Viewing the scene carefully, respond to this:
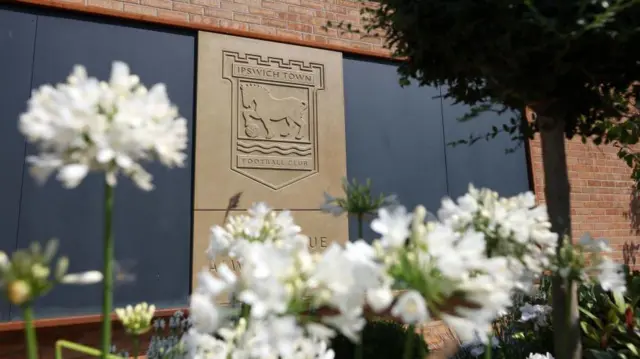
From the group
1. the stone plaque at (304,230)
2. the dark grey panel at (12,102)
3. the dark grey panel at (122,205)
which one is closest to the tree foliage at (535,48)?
the stone plaque at (304,230)

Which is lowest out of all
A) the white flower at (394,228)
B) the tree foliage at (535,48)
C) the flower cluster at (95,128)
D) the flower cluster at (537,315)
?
the flower cluster at (537,315)

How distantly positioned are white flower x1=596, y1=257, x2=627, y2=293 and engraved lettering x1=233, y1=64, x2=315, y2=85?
310 centimetres

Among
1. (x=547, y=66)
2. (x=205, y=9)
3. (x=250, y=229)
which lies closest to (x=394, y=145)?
(x=205, y=9)

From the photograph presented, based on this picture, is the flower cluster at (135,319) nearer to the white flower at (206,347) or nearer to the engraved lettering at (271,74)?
the white flower at (206,347)

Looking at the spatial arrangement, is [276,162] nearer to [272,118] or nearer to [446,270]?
[272,118]

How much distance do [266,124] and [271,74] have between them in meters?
0.45

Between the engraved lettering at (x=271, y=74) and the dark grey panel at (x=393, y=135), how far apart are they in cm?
40

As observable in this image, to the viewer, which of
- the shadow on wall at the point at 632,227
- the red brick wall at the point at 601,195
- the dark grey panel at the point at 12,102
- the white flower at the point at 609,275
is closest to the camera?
the white flower at the point at 609,275

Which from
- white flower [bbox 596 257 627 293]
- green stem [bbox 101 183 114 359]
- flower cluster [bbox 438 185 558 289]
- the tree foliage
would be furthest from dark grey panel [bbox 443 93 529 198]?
green stem [bbox 101 183 114 359]

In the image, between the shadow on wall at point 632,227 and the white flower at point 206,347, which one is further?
the shadow on wall at point 632,227

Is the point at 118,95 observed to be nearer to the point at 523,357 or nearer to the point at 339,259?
the point at 339,259

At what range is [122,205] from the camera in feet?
10.9

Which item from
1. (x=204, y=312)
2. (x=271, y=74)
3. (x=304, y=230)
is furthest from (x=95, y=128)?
(x=271, y=74)

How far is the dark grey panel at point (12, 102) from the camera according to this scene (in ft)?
9.98
